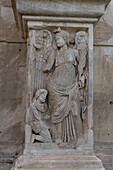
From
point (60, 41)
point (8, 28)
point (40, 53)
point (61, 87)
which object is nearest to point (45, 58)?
point (40, 53)

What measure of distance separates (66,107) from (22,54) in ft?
4.40

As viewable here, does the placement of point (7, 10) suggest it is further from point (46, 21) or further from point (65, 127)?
point (65, 127)

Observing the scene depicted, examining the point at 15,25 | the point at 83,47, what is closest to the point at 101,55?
the point at 83,47

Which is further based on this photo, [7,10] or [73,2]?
[7,10]

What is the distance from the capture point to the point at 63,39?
4250 millimetres

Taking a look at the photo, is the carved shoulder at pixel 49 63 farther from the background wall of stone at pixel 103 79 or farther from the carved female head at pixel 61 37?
the background wall of stone at pixel 103 79

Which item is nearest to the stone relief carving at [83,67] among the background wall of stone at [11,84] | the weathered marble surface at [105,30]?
the weathered marble surface at [105,30]

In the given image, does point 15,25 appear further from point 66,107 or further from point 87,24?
point 66,107

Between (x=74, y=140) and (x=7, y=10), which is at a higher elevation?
(x=7, y=10)

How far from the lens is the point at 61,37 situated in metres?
4.23

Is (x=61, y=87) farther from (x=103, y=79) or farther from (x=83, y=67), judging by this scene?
(x=103, y=79)

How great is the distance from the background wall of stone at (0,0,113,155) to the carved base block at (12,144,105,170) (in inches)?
35.4

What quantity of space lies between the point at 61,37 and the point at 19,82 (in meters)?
1.13

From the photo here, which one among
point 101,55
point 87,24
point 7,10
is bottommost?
point 101,55
